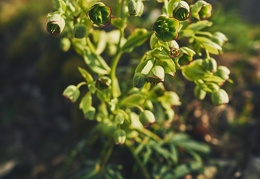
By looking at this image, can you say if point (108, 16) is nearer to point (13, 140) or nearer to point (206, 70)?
point (206, 70)

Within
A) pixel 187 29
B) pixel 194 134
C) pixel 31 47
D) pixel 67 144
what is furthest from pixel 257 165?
pixel 31 47

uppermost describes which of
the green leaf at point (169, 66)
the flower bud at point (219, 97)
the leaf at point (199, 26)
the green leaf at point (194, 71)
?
the green leaf at point (169, 66)

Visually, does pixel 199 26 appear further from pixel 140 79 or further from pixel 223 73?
pixel 140 79

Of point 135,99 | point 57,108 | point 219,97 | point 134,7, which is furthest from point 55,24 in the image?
point 57,108

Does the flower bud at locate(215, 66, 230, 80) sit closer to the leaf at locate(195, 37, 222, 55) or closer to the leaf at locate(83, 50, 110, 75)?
the leaf at locate(195, 37, 222, 55)

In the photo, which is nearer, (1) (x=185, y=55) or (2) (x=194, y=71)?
(1) (x=185, y=55)

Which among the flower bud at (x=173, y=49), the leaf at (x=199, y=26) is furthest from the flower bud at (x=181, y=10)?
the leaf at (x=199, y=26)

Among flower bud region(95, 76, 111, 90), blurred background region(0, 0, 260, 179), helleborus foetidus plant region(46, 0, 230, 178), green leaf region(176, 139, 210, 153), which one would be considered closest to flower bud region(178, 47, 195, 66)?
helleborus foetidus plant region(46, 0, 230, 178)

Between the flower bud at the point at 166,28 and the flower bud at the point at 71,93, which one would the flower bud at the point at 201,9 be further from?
the flower bud at the point at 71,93
